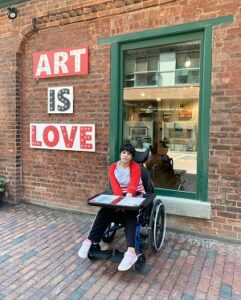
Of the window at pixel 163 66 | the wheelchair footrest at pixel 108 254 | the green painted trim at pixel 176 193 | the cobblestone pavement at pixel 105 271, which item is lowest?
the cobblestone pavement at pixel 105 271

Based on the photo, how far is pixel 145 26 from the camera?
411cm

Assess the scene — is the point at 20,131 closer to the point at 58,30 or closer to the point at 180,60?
the point at 58,30

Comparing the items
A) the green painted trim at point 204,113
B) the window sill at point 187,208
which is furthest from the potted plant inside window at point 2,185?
the green painted trim at point 204,113

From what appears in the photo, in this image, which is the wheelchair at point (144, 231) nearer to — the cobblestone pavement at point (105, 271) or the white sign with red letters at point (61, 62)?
the cobblestone pavement at point (105, 271)

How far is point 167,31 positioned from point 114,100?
123cm

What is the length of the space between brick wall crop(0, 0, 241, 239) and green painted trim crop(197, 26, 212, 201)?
69mm

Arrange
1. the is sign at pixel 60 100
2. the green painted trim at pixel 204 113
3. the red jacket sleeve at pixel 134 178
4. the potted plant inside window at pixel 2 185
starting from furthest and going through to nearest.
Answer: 1. the potted plant inside window at pixel 2 185
2. the is sign at pixel 60 100
3. the green painted trim at pixel 204 113
4. the red jacket sleeve at pixel 134 178

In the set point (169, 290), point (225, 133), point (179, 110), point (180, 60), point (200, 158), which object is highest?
point (180, 60)

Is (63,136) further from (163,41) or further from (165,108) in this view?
(163,41)

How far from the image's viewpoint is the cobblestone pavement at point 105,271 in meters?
2.73

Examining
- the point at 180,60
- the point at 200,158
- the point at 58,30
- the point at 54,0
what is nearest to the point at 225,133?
the point at 200,158

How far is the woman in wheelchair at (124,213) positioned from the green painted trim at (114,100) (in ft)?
3.04

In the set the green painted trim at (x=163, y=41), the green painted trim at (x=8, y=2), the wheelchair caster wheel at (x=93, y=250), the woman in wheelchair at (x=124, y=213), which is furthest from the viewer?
the green painted trim at (x=8, y=2)

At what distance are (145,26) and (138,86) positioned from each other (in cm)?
85
